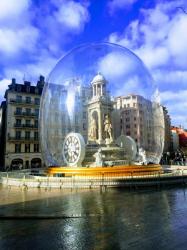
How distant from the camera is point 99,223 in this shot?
442 inches

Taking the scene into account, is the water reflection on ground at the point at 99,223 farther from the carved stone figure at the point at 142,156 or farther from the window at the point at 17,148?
the window at the point at 17,148

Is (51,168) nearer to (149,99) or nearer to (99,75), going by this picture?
(99,75)

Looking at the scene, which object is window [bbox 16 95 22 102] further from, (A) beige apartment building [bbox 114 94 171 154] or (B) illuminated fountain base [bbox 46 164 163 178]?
(B) illuminated fountain base [bbox 46 164 163 178]

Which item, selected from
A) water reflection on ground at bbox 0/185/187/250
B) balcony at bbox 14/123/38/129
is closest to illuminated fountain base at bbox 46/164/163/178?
water reflection on ground at bbox 0/185/187/250

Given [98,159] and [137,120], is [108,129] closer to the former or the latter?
[137,120]

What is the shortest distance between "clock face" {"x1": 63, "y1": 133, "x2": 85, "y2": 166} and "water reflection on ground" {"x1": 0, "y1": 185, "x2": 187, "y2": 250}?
29.6ft

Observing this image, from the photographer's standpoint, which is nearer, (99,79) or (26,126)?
(99,79)

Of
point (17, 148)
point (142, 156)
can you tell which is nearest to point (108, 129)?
point (142, 156)

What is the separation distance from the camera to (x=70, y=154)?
27828 mm

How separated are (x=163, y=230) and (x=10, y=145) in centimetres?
5403

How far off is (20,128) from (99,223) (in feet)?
173

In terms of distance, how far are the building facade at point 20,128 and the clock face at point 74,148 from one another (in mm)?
34430

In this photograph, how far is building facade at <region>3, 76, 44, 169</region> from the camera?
198ft

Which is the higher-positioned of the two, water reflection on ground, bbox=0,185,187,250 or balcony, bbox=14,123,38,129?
balcony, bbox=14,123,38,129
